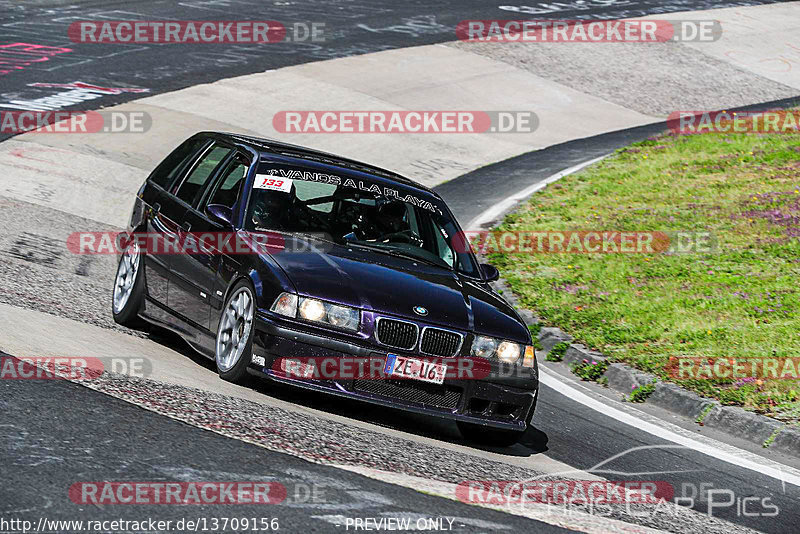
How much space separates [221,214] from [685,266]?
6901mm

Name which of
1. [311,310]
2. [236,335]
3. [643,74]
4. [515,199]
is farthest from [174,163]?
[643,74]

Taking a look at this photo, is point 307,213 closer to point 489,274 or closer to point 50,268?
point 489,274

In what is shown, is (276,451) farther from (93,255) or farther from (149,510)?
(93,255)

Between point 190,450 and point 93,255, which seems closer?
point 190,450

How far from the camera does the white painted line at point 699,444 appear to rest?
7.79 metres

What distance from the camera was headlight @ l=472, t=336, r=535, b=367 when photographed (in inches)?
290

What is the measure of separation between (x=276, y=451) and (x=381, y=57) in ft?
73.6

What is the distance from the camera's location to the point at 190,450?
5.76m

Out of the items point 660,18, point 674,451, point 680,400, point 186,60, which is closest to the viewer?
point 674,451

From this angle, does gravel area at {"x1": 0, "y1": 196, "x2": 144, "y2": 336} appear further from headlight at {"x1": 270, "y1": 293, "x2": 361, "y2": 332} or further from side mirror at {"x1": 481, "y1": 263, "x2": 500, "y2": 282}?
side mirror at {"x1": 481, "y1": 263, "x2": 500, "y2": 282}

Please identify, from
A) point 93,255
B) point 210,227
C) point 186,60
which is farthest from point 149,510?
point 186,60

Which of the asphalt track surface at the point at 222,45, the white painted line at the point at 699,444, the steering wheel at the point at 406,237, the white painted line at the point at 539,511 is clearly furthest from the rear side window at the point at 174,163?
the asphalt track surface at the point at 222,45

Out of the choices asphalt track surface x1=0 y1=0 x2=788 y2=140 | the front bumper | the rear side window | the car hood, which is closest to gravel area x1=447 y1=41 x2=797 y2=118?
asphalt track surface x1=0 y1=0 x2=788 y2=140

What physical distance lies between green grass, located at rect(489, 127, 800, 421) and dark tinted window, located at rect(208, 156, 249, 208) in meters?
3.83
